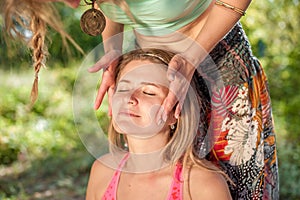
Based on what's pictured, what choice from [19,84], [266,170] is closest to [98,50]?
[266,170]

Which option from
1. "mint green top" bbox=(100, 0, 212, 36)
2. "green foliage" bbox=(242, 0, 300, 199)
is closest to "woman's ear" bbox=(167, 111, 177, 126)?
"mint green top" bbox=(100, 0, 212, 36)

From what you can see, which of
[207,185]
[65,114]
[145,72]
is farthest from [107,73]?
[65,114]

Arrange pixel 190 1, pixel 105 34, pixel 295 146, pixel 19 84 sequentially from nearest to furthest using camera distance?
pixel 190 1
pixel 105 34
pixel 295 146
pixel 19 84

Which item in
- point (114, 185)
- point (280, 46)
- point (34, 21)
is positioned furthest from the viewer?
point (280, 46)

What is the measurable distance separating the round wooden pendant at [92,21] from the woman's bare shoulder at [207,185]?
1.75 ft

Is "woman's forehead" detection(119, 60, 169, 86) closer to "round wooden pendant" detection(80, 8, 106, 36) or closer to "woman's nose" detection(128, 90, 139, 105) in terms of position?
"woman's nose" detection(128, 90, 139, 105)

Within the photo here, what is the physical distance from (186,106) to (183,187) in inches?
10.2

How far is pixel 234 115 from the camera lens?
2.06 metres

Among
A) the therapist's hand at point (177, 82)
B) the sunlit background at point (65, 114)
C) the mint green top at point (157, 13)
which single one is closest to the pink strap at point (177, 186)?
the therapist's hand at point (177, 82)

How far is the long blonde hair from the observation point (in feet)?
5.35

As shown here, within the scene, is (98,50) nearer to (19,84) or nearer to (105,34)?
(105,34)

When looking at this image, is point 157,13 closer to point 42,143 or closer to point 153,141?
point 153,141

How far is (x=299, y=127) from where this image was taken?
494 cm

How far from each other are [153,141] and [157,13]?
410 millimetres
